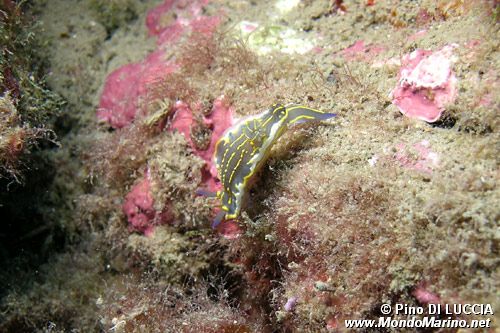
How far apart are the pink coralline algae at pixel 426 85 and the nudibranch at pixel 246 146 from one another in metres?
0.64

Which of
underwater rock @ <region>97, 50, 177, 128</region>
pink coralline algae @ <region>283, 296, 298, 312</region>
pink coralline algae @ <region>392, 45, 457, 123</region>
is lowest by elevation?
pink coralline algae @ <region>283, 296, 298, 312</region>

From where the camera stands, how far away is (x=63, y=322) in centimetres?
440

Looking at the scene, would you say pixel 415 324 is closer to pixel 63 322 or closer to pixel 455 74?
pixel 455 74

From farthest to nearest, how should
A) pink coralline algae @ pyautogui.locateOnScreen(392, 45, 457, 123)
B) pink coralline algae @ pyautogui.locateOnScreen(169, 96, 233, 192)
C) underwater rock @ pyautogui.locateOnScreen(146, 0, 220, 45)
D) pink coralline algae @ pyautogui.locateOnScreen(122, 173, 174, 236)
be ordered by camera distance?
underwater rock @ pyautogui.locateOnScreen(146, 0, 220, 45)
pink coralline algae @ pyautogui.locateOnScreen(122, 173, 174, 236)
pink coralline algae @ pyautogui.locateOnScreen(169, 96, 233, 192)
pink coralline algae @ pyautogui.locateOnScreen(392, 45, 457, 123)

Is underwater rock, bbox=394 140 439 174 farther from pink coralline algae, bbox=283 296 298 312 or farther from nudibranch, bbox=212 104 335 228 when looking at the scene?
pink coralline algae, bbox=283 296 298 312

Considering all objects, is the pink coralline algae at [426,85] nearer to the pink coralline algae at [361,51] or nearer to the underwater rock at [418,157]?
the underwater rock at [418,157]

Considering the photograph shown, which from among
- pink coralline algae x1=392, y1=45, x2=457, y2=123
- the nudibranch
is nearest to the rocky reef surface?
pink coralline algae x1=392, y1=45, x2=457, y2=123

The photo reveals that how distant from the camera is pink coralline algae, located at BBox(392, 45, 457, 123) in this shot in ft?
9.47

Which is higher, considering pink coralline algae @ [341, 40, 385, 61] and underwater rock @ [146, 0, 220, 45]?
underwater rock @ [146, 0, 220, 45]

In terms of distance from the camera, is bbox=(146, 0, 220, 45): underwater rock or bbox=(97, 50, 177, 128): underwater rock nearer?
bbox=(97, 50, 177, 128): underwater rock

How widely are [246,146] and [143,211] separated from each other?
1.72m

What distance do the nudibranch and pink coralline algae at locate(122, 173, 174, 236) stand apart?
0.95 m

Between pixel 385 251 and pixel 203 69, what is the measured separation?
9.23ft

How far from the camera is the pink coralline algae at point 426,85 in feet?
9.47
